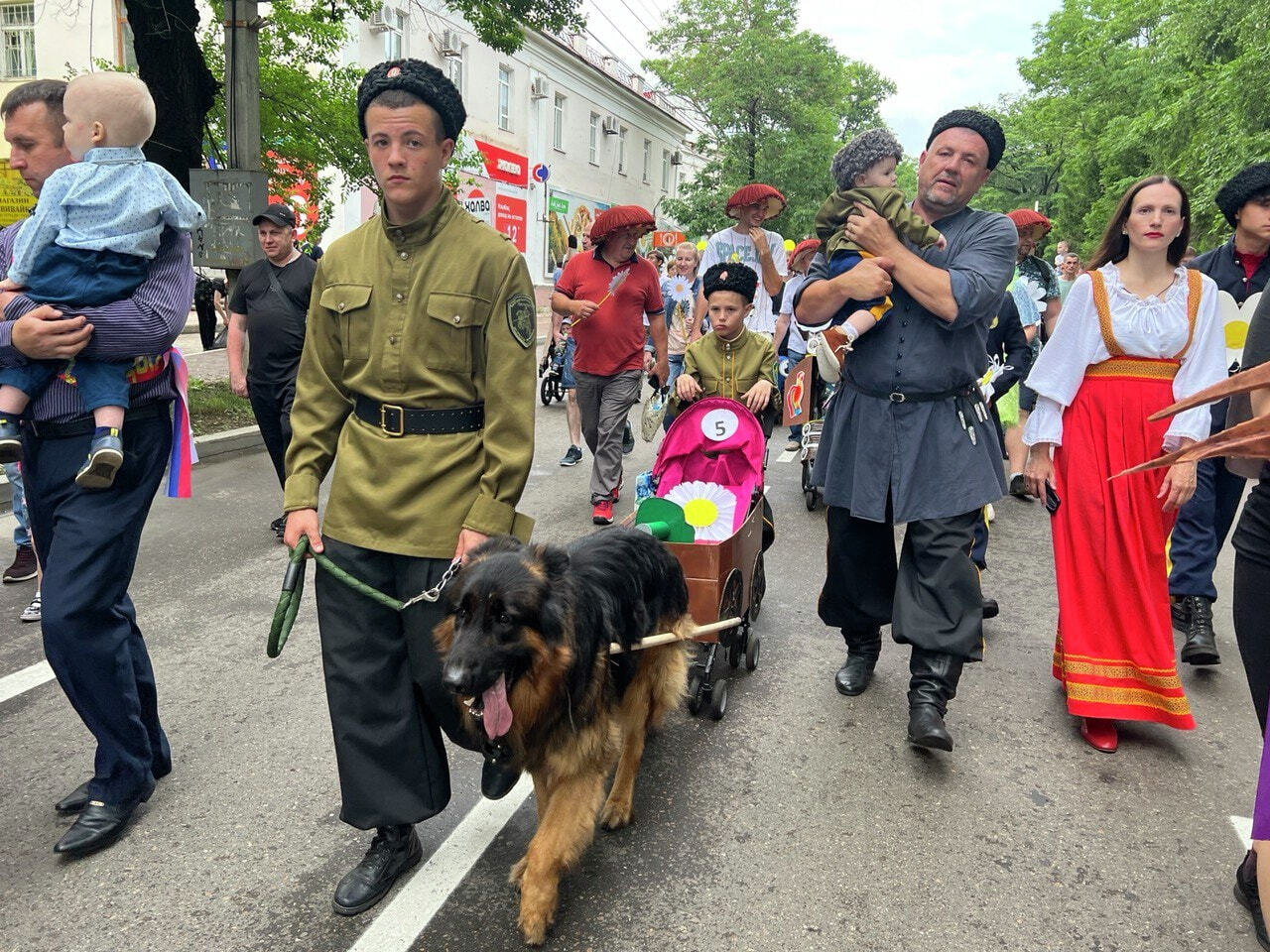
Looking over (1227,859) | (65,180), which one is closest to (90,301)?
(65,180)

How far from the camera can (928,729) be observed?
3406mm

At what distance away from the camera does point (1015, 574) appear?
6.20 m

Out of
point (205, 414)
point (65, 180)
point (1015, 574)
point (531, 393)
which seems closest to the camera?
point (531, 393)

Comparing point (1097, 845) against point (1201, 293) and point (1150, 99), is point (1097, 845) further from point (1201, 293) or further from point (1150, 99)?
Answer: point (1150, 99)

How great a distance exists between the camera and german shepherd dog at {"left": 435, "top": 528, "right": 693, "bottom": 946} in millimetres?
2227

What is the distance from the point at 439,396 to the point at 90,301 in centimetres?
116

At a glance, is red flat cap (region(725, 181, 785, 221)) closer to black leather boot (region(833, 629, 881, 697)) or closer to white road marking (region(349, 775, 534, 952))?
black leather boot (region(833, 629, 881, 697))

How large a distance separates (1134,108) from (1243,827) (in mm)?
34190

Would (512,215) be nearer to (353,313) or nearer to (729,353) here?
(729,353)

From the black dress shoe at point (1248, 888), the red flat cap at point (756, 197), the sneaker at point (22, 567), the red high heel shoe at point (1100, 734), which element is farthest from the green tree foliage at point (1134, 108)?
the sneaker at point (22, 567)

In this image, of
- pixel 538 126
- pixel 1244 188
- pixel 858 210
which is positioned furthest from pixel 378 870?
pixel 538 126

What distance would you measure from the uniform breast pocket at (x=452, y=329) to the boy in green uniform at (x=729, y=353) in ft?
8.47

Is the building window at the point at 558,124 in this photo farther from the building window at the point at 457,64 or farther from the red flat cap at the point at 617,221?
the red flat cap at the point at 617,221

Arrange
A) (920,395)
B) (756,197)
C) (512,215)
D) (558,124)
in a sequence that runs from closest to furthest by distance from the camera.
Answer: (920,395), (756,197), (512,215), (558,124)
